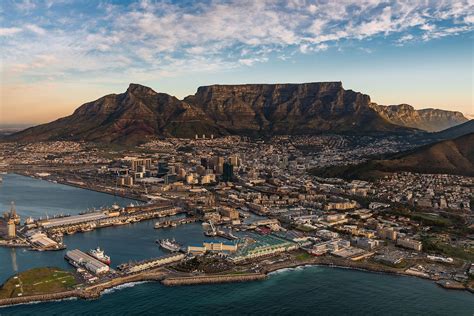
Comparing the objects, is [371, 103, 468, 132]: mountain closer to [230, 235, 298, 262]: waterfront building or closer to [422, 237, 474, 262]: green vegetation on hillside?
[422, 237, 474, 262]: green vegetation on hillside

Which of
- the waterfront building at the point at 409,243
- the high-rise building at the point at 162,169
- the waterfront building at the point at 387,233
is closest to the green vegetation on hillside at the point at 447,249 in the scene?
the waterfront building at the point at 409,243

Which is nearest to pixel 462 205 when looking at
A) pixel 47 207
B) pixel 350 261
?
pixel 350 261

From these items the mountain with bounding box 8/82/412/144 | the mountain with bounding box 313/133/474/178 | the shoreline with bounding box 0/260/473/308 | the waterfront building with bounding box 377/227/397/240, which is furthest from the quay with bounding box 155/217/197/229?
the mountain with bounding box 8/82/412/144

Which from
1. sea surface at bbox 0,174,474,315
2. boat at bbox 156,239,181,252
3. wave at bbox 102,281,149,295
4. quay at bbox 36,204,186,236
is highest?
quay at bbox 36,204,186,236

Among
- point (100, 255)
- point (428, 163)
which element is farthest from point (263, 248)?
point (428, 163)

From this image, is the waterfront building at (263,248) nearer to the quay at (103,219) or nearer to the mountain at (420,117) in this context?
the quay at (103,219)
